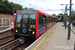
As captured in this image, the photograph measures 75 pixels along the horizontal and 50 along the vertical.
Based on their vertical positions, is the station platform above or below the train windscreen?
below

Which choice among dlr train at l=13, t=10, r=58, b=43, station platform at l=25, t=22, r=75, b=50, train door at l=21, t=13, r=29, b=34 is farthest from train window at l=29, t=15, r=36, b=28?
station platform at l=25, t=22, r=75, b=50

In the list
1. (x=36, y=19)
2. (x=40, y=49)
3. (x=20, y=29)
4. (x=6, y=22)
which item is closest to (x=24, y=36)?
(x=20, y=29)

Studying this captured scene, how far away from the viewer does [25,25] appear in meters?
7.75

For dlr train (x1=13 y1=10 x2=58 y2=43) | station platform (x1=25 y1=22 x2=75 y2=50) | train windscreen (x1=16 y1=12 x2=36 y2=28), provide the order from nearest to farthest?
station platform (x1=25 y1=22 x2=75 y2=50) < dlr train (x1=13 y1=10 x2=58 y2=43) < train windscreen (x1=16 y1=12 x2=36 y2=28)

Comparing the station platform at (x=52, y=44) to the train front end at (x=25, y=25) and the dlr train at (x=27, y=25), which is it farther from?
the train front end at (x=25, y=25)

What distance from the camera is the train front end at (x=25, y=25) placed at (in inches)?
299

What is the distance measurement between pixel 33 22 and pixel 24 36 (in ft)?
4.82

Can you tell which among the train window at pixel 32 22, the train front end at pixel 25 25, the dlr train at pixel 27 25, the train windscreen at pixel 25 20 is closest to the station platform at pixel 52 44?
the dlr train at pixel 27 25

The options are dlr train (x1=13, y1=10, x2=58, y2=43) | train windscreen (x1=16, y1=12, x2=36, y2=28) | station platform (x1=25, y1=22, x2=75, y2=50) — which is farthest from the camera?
train windscreen (x1=16, y1=12, x2=36, y2=28)

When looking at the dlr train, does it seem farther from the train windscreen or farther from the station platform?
the station platform

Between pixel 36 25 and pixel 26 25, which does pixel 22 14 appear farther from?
pixel 36 25

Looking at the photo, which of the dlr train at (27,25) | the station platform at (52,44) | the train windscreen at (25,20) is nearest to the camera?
the station platform at (52,44)

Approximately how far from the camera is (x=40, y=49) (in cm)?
593

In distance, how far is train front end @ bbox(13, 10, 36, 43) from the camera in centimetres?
759
